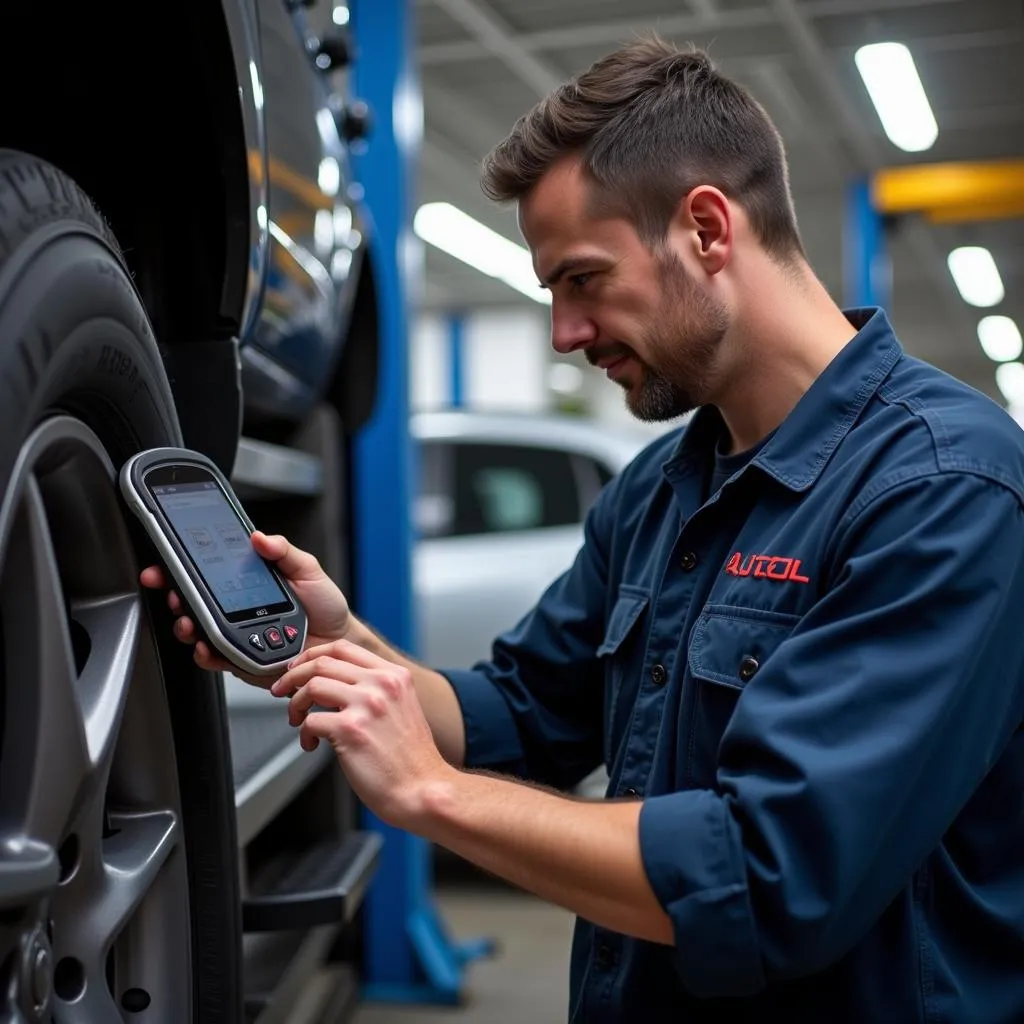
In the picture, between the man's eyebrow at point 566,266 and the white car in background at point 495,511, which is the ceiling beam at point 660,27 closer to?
the white car in background at point 495,511

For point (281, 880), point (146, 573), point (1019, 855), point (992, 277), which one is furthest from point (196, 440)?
point (992, 277)

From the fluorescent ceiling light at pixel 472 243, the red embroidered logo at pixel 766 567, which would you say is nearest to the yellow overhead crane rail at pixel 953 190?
the fluorescent ceiling light at pixel 472 243

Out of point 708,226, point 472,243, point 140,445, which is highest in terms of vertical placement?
point 472,243

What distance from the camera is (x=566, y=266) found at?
1.41 metres

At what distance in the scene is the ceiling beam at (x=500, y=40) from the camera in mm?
5973

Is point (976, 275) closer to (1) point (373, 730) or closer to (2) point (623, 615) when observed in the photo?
(2) point (623, 615)

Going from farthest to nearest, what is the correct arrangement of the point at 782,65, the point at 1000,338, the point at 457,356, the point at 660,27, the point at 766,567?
the point at 1000,338 < the point at 457,356 < the point at 782,65 < the point at 660,27 < the point at 766,567

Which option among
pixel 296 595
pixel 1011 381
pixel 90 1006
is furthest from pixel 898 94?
pixel 1011 381

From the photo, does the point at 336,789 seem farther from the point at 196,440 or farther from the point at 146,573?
the point at 146,573

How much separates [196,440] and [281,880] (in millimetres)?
668

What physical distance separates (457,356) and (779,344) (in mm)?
14627

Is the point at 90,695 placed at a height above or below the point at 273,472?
below

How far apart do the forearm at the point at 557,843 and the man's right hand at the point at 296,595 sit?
8.0 inches

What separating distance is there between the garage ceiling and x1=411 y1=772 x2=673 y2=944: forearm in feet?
10.8
